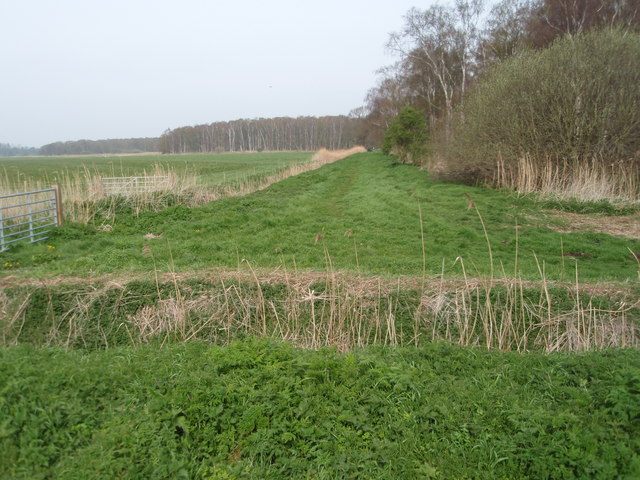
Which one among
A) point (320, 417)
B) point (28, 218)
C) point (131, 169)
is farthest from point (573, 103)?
point (131, 169)

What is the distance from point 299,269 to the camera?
25.2ft

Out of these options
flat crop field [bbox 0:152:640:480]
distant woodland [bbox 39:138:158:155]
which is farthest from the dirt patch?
Answer: distant woodland [bbox 39:138:158:155]

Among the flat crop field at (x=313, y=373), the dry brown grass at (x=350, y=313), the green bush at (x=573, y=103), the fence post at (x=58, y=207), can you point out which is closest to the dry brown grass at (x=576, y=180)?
the green bush at (x=573, y=103)

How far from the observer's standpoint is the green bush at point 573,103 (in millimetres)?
14336

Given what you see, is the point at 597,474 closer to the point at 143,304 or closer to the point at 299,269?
the point at 299,269

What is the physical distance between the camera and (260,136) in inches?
4225

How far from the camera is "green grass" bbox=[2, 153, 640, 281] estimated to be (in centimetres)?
799

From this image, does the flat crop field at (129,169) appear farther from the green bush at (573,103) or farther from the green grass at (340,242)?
the green bush at (573,103)

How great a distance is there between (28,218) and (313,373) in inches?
429

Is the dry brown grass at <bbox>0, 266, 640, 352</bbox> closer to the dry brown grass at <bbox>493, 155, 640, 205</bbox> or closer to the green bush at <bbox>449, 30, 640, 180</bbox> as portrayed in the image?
the dry brown grass at <bbox>493, 155, 640, 205</bbox>

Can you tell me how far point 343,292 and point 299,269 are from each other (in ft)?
5.93

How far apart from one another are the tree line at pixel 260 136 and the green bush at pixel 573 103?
285 ft

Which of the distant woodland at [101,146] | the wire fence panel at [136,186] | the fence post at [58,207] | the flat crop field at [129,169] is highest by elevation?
the distant woodland at [101,146]

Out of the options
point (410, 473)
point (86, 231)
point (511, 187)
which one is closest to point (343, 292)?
point (410, 473)
